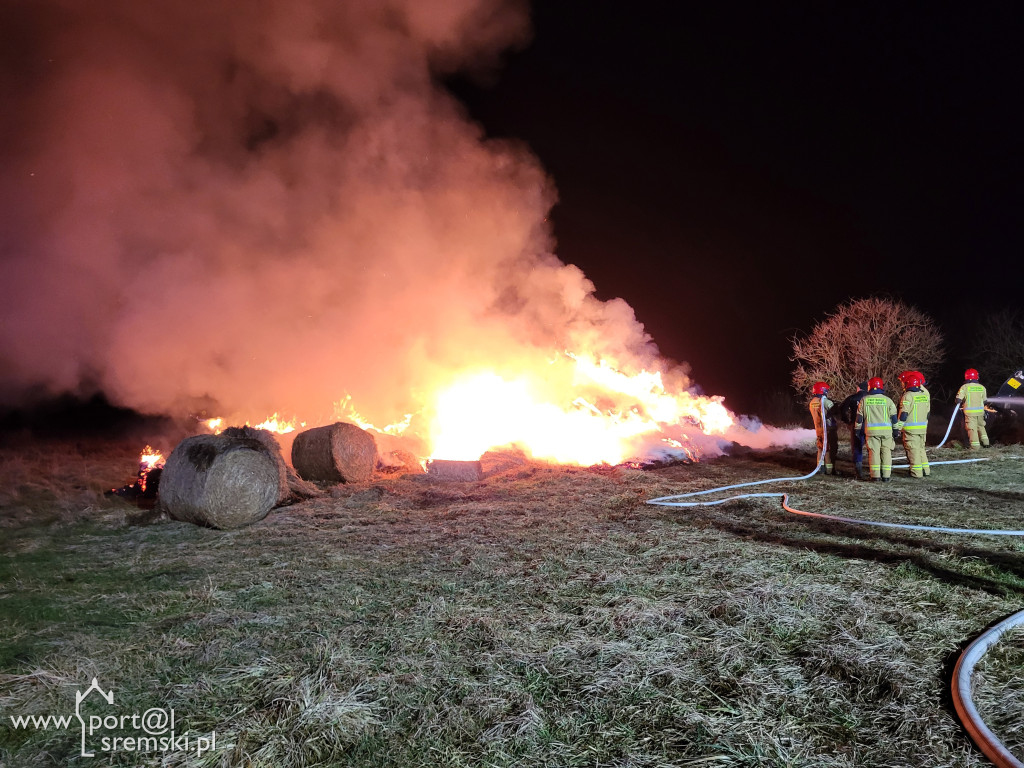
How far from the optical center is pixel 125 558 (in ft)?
22.0

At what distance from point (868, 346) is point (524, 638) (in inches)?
965

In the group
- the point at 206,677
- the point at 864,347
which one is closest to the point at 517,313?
the point at 206,677

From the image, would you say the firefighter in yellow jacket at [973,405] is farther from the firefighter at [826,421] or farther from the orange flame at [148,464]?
the orange flame at [148,464]

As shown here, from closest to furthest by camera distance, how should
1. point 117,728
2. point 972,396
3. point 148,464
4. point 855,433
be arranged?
point 117,728 < point 855,433 < point 148,464 < point 972,396

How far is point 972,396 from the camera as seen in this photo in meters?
15.4

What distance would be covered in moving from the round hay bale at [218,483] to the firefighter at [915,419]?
37.0 ft

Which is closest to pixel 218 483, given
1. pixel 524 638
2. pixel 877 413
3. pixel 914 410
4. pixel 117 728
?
pixel 117 728

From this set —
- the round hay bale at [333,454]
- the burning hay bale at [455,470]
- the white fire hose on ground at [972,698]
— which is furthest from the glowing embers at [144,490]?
the white fire hose on ground at [972,698]

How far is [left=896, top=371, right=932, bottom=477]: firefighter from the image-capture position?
10.9 meters

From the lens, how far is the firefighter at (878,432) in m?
10.7

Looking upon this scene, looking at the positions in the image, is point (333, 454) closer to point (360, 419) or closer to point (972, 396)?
point (360, 419)

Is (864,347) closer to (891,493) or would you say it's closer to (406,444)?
(891,493)

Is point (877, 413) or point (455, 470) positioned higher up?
point (877, 413)

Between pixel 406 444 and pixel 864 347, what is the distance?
19.3m
